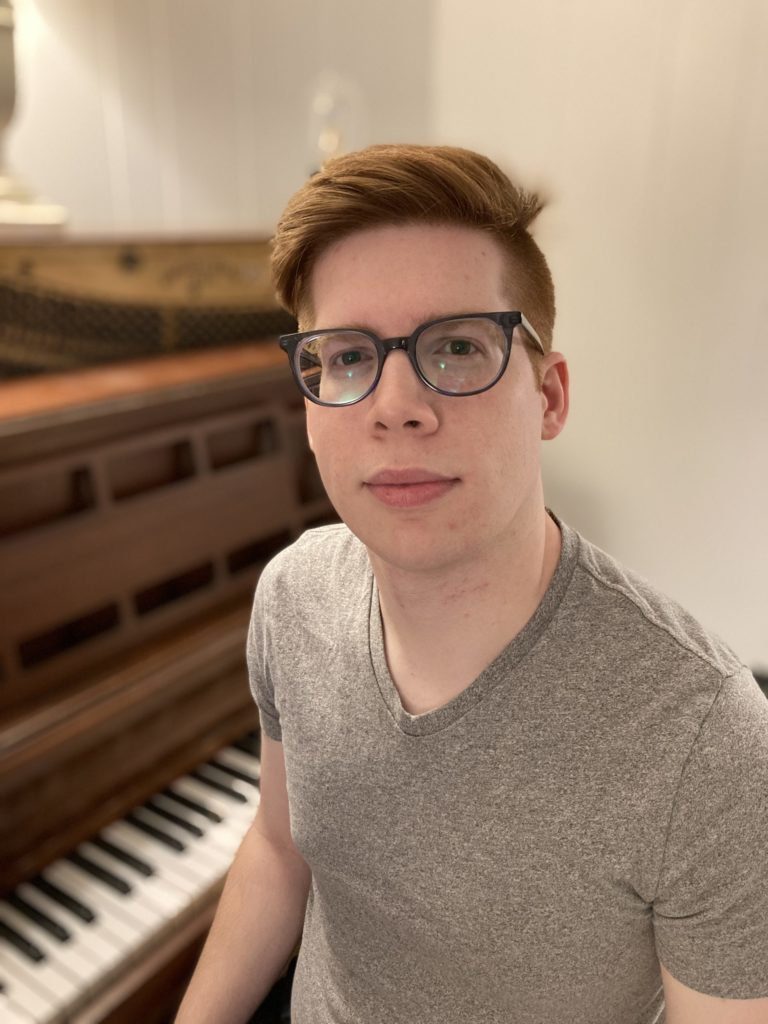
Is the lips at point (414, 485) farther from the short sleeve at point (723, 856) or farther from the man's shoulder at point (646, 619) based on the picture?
the short sleeve at point (723, 856)

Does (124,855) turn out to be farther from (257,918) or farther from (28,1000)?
(257,918)

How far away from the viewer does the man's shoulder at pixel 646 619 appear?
2.47ft

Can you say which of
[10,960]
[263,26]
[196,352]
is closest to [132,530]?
[196,352]

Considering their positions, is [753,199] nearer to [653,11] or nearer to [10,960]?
A: [653,11]

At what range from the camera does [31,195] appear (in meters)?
1.61

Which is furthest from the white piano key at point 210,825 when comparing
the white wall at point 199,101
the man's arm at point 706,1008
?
the white wall at point 199,101

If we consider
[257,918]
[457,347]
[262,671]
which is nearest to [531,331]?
[457,347]

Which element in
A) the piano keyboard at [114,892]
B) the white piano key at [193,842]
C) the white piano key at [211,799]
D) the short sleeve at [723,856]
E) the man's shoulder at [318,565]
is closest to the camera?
the short sleeve at [723,856]

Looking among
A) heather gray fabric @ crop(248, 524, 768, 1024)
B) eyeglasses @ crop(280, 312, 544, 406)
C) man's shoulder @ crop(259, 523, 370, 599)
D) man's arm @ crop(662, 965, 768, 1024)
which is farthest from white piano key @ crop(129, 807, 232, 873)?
eyeglasses @ crop(280, 312, 544, 406)

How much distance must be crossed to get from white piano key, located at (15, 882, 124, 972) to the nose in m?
0.98

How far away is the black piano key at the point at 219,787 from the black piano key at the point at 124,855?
8.2 inches

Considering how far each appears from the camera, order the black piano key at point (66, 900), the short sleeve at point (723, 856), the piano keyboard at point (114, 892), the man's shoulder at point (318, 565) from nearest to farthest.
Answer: the short sleeve at point (723, 856)
the man's shoulder at point (318, 565)
the piano keyboard at point (114, 892)
the black piano key at point (66, 900)

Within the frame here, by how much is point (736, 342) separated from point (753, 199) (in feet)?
1.08

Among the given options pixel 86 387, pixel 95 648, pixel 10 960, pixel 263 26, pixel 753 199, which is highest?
pixel 263 26
